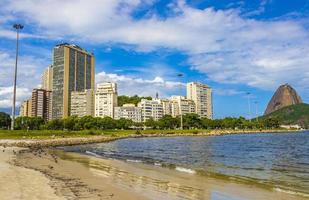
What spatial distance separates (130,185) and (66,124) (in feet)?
502

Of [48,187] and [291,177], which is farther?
[291,177]

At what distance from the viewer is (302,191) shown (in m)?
20.1

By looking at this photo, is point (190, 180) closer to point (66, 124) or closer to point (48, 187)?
point (48, 187)

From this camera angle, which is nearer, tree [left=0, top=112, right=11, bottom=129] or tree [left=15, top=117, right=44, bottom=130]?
tree [left=0, top=112, right=11, bottom=129]

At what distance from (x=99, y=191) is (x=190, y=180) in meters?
8.21

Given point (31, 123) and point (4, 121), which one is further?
point (31, 123)

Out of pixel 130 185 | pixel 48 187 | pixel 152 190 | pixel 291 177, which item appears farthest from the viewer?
pixel 291 177

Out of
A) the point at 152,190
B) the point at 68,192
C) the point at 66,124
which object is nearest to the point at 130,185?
the point at 152,190

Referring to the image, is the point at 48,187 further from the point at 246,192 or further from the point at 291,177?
the point at 291,177

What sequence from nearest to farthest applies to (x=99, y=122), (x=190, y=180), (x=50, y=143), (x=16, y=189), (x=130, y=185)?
(x=16, y=189), (x=130, y=185), (x=190, y=180), (x=50, y=143), (x=99, y=122)

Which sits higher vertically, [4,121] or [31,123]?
[4,121]

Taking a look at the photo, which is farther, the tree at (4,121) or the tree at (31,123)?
the tree at (31,123)

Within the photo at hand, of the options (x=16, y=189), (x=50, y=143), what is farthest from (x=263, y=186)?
(x=50, y=143)

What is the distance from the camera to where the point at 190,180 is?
78.7ft
